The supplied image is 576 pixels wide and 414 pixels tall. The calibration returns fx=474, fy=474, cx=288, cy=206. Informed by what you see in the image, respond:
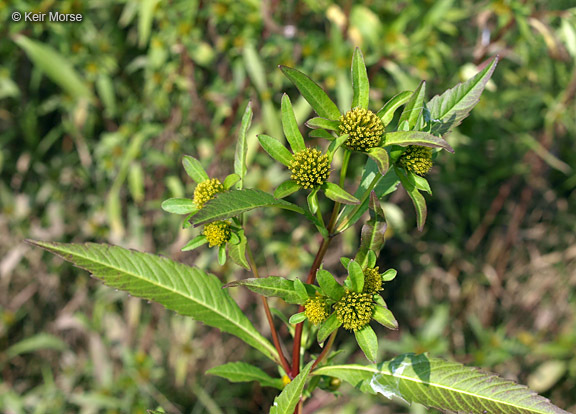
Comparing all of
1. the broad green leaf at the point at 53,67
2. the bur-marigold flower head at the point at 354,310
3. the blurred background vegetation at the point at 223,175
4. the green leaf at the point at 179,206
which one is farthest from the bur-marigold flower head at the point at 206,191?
the broad green leaf at the point at 53,67

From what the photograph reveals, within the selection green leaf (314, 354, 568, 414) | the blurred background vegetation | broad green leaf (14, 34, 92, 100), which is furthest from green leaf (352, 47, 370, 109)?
broad green leaf (14, 34, 92, 100)

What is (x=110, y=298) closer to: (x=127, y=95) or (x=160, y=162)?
(x=160, y=162)

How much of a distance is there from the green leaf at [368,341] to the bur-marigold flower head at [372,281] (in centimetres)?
5

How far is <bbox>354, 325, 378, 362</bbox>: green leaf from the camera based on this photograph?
553 millimetres

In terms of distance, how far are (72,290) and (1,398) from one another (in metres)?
0.50

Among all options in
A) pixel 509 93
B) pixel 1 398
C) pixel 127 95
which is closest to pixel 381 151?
pixel 509 93

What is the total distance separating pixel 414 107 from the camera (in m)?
0.56

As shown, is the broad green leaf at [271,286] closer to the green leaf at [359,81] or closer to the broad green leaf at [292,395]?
the broad green leaf at [292,395]

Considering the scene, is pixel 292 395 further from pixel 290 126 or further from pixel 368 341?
pixel 290 126

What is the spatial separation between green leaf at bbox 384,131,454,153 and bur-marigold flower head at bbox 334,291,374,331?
0.19 metres

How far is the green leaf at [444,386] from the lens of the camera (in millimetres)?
555

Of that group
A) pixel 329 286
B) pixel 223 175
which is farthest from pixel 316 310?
pixel 223 175

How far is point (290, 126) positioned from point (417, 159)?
0.16 m

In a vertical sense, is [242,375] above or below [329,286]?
below
